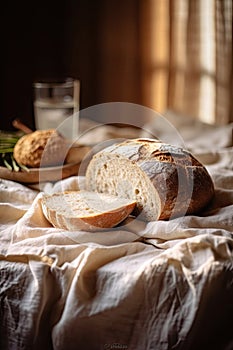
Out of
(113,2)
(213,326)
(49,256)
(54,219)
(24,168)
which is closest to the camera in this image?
(213,326)

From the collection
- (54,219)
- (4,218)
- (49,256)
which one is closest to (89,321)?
(49,256)

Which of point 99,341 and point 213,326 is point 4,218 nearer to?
point 99,341

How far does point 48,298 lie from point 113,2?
2189mm

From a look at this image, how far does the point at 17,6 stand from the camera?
281 centimetres

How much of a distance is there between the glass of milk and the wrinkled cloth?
0.99 metres

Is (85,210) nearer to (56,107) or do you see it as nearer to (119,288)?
(119,288)

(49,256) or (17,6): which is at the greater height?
(17,6)

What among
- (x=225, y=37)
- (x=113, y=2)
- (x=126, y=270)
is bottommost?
(x=126, y=270)

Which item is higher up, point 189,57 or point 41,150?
point 189,57

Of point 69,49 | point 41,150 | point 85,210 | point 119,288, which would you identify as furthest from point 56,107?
point 119,288

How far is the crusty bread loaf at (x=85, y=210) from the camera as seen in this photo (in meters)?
1.31

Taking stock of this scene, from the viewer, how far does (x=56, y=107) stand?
7.45 feet

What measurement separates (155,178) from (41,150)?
50 cm

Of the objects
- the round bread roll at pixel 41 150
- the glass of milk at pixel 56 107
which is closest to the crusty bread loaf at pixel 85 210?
the round bread roll at pixel 41 150
